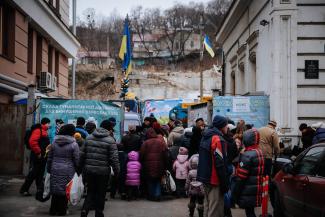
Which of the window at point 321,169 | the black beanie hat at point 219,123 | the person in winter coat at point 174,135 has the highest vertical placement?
the black beanie hat at point 219,123

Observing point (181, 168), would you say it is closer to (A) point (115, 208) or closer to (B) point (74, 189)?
(A) point (115, 208)

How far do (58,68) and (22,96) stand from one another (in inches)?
325

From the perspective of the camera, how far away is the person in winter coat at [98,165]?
9.55 meters

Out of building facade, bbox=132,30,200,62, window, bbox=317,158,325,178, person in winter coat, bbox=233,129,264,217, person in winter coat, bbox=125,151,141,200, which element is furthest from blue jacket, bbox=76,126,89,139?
building facade, bbox=132,30,200,62

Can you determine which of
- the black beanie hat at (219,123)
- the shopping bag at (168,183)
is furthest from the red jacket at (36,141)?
the black beanie hat at (219,123)

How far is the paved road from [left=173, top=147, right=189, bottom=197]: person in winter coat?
369 mm

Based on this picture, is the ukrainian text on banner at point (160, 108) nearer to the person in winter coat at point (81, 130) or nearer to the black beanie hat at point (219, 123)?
the person in winter coat at point (81, 130)

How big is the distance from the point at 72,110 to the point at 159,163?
11.8 feet

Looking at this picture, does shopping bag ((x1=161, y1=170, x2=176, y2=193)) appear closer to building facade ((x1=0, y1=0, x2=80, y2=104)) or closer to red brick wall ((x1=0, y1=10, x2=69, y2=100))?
building facade ((x1=0, y1=0, x2=80, y2=104))

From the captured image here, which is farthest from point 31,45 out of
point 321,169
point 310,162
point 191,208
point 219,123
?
point 321,169

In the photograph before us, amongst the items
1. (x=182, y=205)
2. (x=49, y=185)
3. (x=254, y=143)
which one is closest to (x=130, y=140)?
(x=182, y=205)

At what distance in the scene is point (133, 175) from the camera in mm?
13461

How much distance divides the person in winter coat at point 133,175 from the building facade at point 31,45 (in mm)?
5755

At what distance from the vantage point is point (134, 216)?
Answer: 11.2 metres
